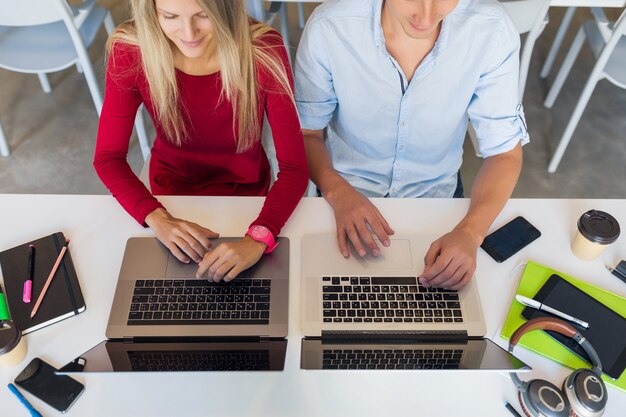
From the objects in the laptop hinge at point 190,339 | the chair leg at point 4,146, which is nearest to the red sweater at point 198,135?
the laptop hinge at point 190,339

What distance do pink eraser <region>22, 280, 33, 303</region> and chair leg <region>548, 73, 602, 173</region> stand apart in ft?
6.26

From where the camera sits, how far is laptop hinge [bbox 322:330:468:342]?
3.07 ft

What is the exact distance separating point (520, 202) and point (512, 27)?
0.37 meters

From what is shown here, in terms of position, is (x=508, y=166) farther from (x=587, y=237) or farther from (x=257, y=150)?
(x=257, y=150)

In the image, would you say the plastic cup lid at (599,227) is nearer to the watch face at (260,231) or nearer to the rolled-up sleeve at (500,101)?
the rolled-up sleeve at (500,101)

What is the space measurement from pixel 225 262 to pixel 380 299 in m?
0.29

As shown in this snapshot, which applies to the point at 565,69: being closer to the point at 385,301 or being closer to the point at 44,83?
the point at 385,301

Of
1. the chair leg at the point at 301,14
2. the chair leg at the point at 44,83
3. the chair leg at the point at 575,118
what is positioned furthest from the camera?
the chair leg at the point at 301,14

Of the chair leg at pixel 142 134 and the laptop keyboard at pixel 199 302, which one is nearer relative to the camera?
the laptop keyboard at pixel 199 302

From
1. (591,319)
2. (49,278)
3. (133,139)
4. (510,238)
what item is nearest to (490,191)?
(510,238)

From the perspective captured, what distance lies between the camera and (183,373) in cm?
91

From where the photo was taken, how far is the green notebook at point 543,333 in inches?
36.3

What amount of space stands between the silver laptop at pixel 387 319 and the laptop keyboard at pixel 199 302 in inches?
3.4

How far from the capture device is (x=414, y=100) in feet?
4.01
